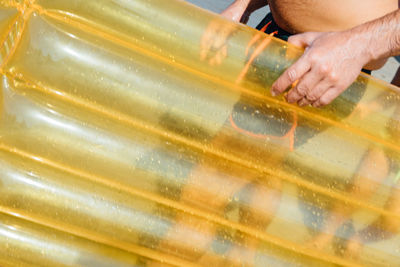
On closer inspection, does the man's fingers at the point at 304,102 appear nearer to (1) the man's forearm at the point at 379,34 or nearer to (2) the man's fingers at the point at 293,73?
(2) the man's fingers at the point at 293,73

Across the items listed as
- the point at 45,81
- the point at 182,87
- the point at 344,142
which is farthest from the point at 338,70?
the point at 45,81

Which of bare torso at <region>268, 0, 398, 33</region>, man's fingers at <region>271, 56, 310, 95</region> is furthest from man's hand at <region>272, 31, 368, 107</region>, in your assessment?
bare torso at <region>268, 0, 398, 33</region>

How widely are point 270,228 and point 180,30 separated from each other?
43cm

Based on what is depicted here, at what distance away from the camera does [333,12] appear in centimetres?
100

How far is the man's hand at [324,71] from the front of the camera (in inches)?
31.6

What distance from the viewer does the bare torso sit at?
0.98 m

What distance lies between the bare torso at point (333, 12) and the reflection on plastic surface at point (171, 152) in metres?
0.19

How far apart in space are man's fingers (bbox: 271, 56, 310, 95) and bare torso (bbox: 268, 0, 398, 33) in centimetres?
26

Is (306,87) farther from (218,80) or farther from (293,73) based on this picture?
(218,80)

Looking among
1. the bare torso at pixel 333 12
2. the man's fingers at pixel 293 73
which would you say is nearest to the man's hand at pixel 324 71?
the man's fingers at pixel 293 73

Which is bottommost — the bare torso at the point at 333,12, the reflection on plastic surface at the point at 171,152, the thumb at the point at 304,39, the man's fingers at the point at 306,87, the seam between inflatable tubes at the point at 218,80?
the reflection on plastic surface at the point at 171,152

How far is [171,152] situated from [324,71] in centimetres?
32

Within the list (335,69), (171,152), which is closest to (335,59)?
→ (335,69)

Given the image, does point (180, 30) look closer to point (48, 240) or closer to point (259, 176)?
point (259, 176)
